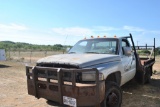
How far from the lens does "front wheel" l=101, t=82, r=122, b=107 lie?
474cm

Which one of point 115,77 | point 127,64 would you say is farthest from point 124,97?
point 115,77

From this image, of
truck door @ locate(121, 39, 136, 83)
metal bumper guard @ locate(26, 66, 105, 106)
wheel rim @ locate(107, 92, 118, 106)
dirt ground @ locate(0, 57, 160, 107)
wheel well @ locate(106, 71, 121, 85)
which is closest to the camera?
metal bumper guard @ locate(26, 66, 105, 106)

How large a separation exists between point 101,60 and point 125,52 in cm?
136

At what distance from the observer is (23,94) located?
7.16 m

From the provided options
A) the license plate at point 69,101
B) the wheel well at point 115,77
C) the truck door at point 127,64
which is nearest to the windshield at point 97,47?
the truck door at point 127,64

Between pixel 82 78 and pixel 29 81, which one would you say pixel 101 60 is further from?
pixel 29 81

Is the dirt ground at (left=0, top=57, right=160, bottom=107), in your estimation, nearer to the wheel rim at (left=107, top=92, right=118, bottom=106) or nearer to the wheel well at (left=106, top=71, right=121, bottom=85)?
the wheel well at (left=106, top=71, right=121, bottom=85)

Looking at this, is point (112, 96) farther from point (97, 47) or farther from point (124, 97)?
point (124, 97)

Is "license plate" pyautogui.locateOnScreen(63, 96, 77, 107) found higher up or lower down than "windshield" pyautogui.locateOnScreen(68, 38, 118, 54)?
lower down

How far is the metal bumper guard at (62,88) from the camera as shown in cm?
417

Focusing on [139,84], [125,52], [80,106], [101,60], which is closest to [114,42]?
[125,52]

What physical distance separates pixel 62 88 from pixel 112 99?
129 centimetres

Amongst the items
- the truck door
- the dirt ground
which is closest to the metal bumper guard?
the dirt ground

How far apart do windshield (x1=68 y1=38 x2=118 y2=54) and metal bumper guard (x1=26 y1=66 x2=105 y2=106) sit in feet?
5.55
